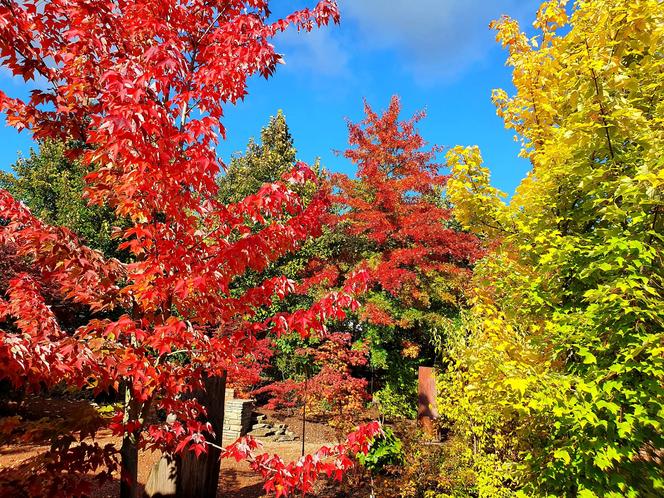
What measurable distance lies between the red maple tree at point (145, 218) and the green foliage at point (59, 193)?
1588 cm

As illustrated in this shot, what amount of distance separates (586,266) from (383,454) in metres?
5.55

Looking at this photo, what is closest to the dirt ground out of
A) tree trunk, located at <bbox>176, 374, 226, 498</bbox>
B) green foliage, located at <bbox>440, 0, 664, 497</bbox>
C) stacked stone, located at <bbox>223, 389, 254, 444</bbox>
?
stacked stone, located at <bbox>223, 389, 254, 444</bbox>

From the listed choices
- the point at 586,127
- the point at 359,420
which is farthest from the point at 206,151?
the point at 359,420

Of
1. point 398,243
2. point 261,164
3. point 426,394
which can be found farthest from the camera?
point 261,164

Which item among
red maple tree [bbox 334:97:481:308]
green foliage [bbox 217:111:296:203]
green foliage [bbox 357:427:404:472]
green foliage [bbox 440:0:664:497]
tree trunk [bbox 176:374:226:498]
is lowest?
green foliage [bbox 357:427:404:472]

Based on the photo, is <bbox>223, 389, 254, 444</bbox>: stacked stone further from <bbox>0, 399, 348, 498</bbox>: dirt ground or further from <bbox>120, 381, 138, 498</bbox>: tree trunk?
<bbox>120, 381, 138, 498</bbox>: tree trunk

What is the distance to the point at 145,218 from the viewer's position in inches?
118

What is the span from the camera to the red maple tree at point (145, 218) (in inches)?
102

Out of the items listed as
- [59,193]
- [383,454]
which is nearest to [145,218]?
[383,454]

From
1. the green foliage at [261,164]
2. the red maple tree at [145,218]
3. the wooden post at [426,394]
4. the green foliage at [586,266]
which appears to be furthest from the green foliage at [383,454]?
the green foliage at [261,164]

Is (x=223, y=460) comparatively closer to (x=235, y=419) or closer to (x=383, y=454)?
(x=235, y=419)

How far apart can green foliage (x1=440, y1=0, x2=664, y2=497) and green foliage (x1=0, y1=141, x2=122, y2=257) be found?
1702 cm

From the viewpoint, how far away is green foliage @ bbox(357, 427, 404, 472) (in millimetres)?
7664

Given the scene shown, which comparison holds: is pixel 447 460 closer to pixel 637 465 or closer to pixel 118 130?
pixel 637 465
